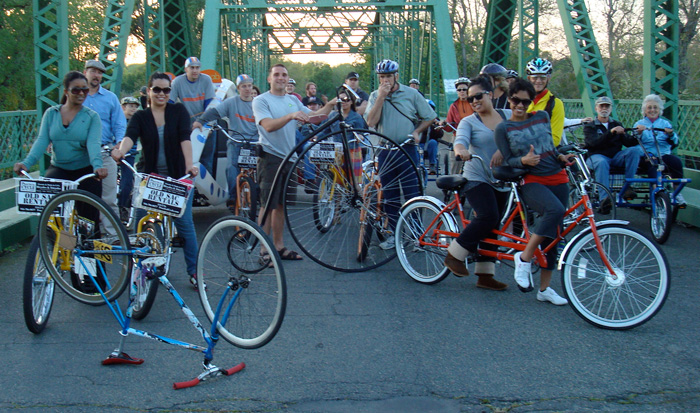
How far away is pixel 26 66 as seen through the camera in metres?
30.6

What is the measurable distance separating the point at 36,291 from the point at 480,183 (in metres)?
3.52

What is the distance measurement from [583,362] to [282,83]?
4.05 m

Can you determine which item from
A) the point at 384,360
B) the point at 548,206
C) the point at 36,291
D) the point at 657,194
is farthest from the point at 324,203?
the point at 657,194

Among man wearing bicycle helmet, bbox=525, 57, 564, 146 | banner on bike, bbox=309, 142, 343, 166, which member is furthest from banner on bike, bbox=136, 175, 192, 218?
man wearing bicycle helmet, bbox=525, 57, 564, 146

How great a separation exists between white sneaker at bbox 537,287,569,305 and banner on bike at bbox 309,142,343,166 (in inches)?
93.8

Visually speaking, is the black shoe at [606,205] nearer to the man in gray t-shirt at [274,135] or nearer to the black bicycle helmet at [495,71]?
the black bicycle helmet at [495,71]

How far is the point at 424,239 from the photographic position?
6.54 m

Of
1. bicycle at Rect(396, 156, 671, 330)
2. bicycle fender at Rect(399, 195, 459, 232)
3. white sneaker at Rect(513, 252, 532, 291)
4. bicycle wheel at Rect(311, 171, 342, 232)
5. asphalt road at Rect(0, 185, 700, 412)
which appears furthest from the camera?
bicycle wheel at Rect(311, 171, 342, 232)

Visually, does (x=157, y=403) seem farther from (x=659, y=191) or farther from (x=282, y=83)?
(x=659, y=191)

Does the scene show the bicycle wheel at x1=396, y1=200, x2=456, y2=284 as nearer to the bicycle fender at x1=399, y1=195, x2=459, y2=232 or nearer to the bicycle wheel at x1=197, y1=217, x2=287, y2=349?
the bicycle fender at x1=399, y1=195, x2=459, y2=232

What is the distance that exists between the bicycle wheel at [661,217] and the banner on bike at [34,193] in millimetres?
6406

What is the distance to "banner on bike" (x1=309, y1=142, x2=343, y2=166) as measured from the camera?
715 centimetres

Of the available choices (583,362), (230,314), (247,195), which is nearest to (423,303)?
(583,362)

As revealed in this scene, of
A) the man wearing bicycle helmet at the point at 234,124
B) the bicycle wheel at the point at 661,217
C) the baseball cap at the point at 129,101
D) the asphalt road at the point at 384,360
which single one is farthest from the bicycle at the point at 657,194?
the baseball cap at the point at 129,101
